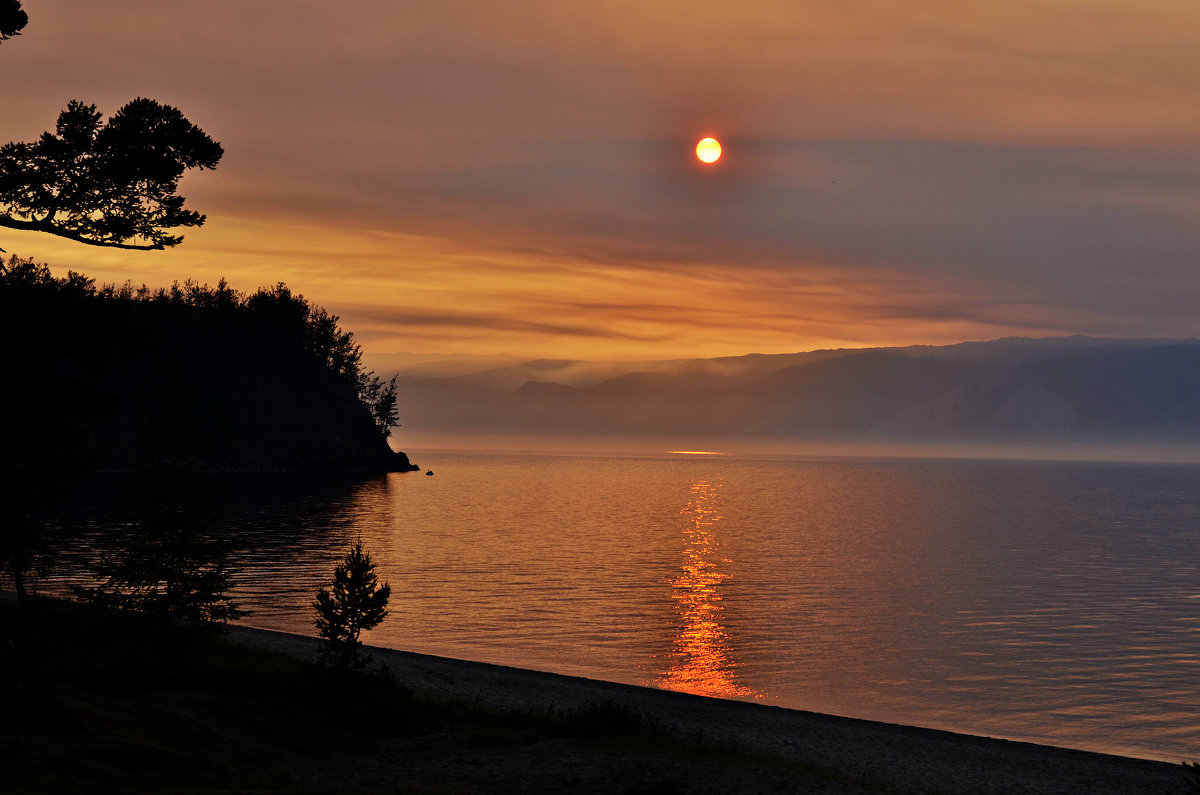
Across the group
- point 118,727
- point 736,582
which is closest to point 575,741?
point 118,727

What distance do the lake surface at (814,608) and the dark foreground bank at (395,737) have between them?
15.4ft

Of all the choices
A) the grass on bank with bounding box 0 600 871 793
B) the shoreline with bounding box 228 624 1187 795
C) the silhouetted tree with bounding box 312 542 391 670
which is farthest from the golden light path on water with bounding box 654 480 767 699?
the silhouetted tree with bounding box 312 542 391 670

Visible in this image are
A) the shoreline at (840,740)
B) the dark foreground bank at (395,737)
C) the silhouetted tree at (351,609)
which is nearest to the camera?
the dark foreground bank at (395,737)

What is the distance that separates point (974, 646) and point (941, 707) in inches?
565

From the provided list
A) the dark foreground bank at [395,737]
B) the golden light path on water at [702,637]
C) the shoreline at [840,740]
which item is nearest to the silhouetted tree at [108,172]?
the dark foreground bank at [395,737]

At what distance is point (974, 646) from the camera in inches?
2112

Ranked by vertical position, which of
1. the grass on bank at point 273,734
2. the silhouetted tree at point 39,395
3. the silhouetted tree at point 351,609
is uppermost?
the silhouetted tree at point 39,395

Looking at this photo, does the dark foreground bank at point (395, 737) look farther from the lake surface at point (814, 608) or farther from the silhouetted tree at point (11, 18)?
the silhouetted tree at point (11, 18)

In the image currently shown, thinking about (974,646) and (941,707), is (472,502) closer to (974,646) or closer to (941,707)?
(974,646)

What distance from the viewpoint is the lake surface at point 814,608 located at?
41938 millimetres

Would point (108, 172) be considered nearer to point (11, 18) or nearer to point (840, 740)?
point (11, 18)

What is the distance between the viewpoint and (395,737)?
27266 mm

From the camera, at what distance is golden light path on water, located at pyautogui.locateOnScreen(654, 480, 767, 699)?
4322 cm

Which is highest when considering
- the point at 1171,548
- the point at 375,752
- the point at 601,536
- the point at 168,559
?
the point at 1171,548
